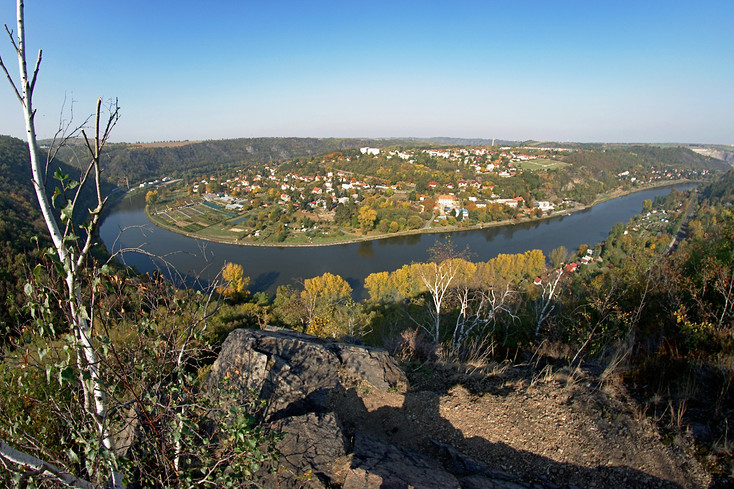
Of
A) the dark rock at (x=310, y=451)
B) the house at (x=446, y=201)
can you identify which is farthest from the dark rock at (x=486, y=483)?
the house at (x=446, y=201)


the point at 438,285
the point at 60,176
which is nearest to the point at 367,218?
the point at 438,285

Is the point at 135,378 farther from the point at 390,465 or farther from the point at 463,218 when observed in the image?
the point at 463,218

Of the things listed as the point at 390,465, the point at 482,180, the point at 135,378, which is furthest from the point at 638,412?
the point at 482,180

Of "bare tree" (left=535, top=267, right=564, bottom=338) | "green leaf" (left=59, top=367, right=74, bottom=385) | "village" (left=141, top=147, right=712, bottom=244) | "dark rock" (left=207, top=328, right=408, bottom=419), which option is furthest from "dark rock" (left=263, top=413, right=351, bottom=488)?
"village" (left=141, top=147, right=712, bottom=244)

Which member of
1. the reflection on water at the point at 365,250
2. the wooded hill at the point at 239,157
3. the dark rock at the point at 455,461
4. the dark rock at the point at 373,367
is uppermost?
the wooded hill at the point at 239,157

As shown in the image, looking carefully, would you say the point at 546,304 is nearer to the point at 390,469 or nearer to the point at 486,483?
the point at 486,483

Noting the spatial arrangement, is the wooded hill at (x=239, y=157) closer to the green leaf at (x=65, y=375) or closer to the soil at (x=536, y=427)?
the soil at (x=536, y=427)

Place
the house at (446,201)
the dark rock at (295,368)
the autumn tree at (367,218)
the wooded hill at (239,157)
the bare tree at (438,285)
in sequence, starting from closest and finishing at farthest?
the dark rock at (295,368), the bare tree at (438,285), the autumn tree at (367,218), the house at (446,201), the wooded hill at (239,157)
